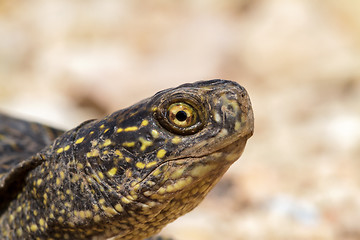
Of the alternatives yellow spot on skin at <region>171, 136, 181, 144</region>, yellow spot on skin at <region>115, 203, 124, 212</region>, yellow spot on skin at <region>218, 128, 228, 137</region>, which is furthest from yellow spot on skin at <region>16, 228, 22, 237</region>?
yellow spot on skin at <region>218, 128, 228, 137</region>

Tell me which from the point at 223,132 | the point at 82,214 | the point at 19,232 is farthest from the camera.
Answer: the point at 19,232

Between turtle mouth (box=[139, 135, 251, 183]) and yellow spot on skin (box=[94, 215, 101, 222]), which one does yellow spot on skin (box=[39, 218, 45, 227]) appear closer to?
yellow spot on skin (box=[94, 215, 101, 222])

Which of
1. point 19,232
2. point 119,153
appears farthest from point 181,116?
point 19,232

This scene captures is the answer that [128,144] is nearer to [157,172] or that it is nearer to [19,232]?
[157,172]

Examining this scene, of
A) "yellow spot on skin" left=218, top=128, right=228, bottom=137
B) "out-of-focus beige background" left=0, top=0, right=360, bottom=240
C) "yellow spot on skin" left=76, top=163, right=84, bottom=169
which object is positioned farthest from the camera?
"out-of-focus beige background" left=0, top=0, right=360, bottom=240

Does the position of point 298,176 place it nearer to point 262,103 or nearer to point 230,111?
point 262,103

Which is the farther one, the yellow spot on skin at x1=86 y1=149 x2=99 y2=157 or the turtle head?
the yellow spot on skin at x1=86 y1=149 x2=99 y2=157

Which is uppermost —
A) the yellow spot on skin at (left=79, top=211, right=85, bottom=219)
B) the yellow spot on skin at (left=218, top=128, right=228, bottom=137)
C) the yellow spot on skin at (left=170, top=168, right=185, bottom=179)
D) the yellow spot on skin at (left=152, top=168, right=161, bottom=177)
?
the yellow spot on skin at (left=218, top=128, right=228, bottom=137)
